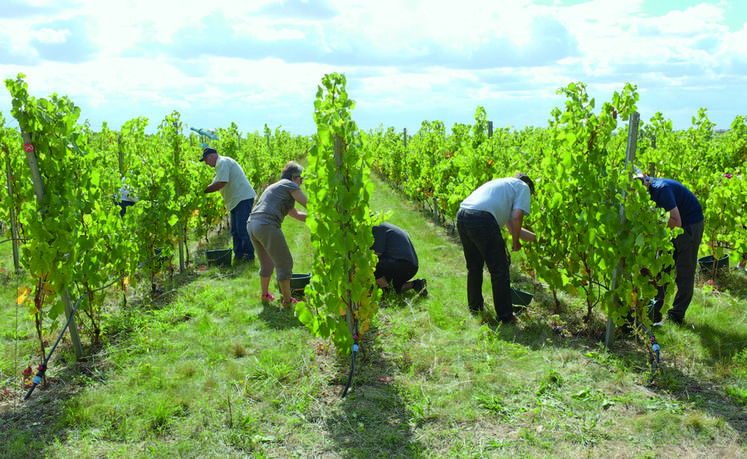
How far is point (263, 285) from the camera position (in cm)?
523

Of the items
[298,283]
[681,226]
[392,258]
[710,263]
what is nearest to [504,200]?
[392,258]

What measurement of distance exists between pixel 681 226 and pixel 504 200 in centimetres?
149

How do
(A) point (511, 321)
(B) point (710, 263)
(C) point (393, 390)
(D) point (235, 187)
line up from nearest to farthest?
(C) point (393, 390)
(A) point (511, 321)
(B) point (710, 263)
(D) point (235, 187)

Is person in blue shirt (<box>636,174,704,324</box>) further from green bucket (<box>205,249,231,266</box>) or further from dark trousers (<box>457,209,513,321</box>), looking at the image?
green bucket (<box>205,249,231,266</box>)

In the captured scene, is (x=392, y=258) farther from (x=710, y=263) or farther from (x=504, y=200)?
(x=710, y=263)

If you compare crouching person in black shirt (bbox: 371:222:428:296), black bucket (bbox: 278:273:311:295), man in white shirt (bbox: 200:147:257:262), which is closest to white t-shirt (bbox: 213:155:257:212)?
man in white shirt (bbox: 200:147:257:262)

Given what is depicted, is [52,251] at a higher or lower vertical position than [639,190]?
lower

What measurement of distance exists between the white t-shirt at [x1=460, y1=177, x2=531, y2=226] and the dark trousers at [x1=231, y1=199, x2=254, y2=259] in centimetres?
384

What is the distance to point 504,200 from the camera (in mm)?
4465

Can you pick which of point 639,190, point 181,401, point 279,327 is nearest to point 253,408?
point 181,401

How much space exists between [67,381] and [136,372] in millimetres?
500

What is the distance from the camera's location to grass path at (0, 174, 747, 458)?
2.88m

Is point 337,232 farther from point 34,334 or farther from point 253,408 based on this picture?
point 34,334

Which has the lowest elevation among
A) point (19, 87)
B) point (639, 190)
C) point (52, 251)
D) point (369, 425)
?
point (369, 425)
